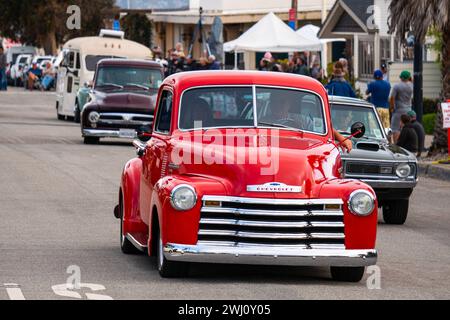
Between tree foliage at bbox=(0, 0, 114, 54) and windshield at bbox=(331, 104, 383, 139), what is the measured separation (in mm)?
62880

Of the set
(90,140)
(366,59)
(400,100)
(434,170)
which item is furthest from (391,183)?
(366,59)

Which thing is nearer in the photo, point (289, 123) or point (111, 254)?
point (289, 123)

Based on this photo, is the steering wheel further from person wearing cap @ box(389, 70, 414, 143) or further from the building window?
the building window

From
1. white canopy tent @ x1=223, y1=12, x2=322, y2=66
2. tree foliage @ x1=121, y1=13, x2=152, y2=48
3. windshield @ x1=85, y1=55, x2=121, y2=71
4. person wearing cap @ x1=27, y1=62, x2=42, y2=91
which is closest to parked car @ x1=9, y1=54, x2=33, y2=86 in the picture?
person wearing cap @ x1=27, y1=62, x2=42, y2=91

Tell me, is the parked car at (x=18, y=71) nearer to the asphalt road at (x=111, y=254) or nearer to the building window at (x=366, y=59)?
the building window at (x=366, y=59)

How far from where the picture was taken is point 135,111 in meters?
29.6

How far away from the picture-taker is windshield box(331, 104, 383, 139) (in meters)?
18.5

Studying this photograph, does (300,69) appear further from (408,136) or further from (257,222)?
(257,222)

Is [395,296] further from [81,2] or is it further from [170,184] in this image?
[81,2]

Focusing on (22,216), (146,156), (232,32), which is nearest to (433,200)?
(22,216)

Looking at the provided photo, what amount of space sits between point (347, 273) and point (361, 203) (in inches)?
27.0

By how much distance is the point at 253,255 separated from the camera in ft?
36.1

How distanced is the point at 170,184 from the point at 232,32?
Result: 62960mm

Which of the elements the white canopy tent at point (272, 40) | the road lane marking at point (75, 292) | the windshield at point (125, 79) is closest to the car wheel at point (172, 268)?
the road lane marking at point (75, 292)
